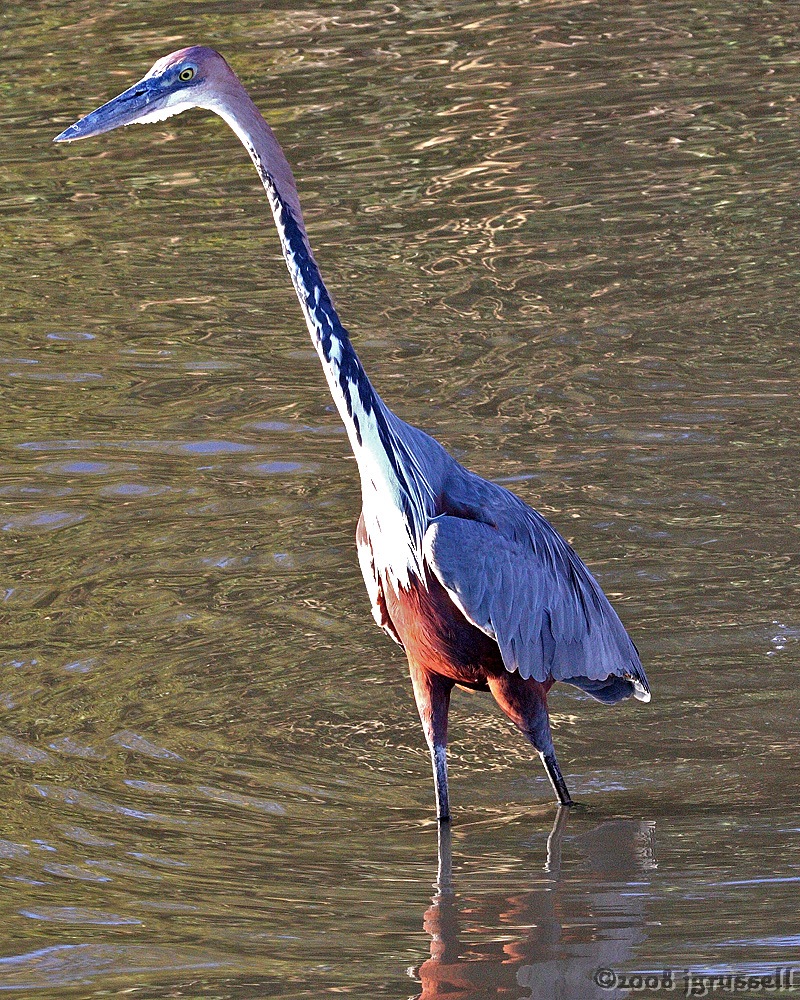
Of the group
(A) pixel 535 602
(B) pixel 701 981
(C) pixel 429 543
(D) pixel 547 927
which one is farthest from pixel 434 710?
(B) pixel 701 981

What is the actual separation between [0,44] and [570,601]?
13.1 metres

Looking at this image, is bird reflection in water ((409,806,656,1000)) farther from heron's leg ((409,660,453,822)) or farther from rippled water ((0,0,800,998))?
heron's leg ((409,660,453,822))

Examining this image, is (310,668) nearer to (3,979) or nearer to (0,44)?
(3,979)

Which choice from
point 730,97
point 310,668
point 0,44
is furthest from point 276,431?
point 0,44

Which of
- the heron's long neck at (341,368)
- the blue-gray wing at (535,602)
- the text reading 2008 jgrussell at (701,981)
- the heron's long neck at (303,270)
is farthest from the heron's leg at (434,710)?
the text reading 2008 jgrussell at (701,981)

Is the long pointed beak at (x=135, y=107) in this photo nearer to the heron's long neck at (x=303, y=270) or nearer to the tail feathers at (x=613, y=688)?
the heron's long neck at (x=303, y=270)

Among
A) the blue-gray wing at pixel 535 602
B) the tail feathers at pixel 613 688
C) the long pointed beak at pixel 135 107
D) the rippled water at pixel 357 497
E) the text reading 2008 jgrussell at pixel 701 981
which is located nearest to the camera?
the text reading 2008 jgrussell at pixel 701 981

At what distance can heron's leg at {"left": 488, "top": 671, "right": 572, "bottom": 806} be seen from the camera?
623cm

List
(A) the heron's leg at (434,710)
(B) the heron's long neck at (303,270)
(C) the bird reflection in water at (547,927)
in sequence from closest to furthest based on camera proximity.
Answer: (C) the bird reflection in water at (547,927) < (B) the heron's long neck at (303,270) < (A) the heron's leg at (434,710)

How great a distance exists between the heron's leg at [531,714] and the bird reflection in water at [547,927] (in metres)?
0.30

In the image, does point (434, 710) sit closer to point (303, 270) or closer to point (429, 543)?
point (429, 543)

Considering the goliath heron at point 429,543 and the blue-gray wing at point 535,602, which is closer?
the goliath heron at point 429,543

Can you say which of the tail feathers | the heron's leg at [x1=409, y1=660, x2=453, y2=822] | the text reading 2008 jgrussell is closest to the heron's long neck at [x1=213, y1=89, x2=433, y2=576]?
the heron's leg at [x1=409, y1=660, x2=453, y2=822]

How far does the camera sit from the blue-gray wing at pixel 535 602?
602cm
